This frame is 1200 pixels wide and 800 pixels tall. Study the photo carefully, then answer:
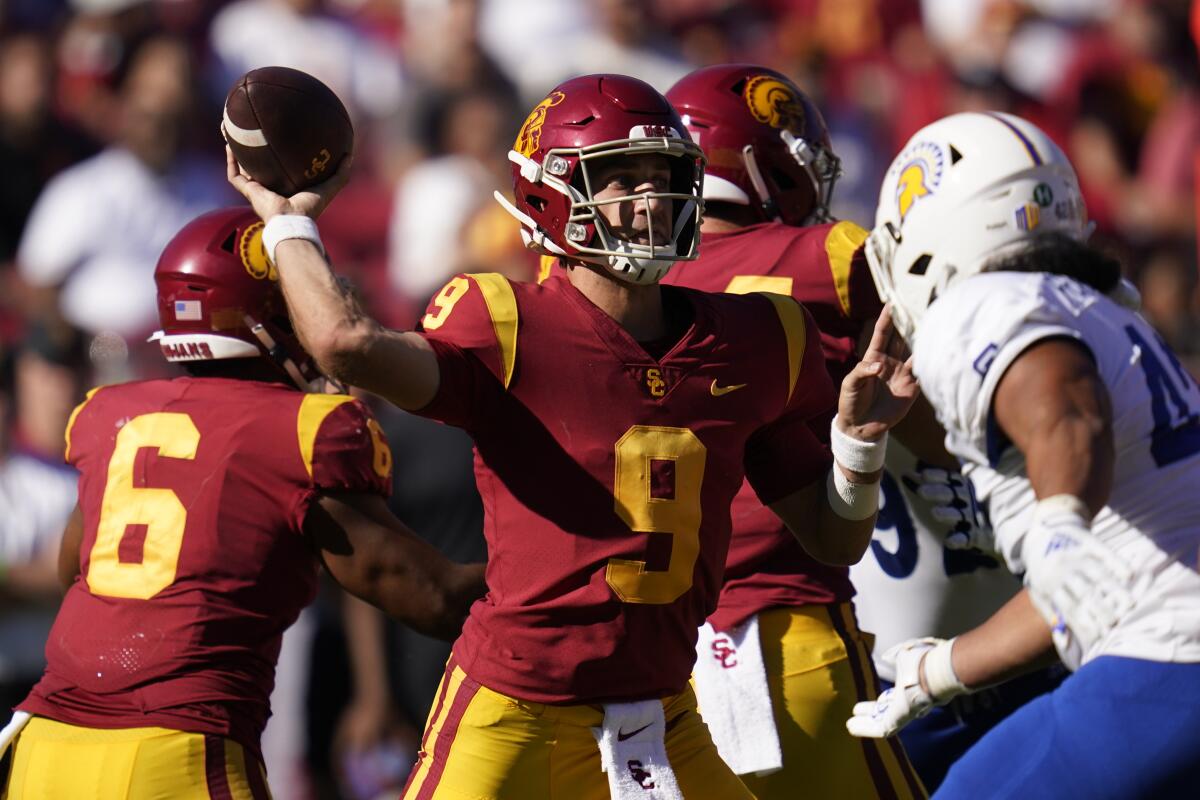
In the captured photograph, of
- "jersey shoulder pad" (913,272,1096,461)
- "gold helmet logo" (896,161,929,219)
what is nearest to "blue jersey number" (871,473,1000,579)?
"gold helmet logo" (896,161,929,219)

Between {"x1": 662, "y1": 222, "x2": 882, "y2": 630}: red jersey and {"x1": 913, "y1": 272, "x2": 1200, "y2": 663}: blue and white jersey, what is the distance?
42.3 inches

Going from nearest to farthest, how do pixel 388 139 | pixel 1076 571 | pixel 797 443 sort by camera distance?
1. pixel 1076 571
2. pixel 797 443
3. pixel 388 139

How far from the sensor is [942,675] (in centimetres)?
345

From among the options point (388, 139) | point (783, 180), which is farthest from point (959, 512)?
point (388, 139)

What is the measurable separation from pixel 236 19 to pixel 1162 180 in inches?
210

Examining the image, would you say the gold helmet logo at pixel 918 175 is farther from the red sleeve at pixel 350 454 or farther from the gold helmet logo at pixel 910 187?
the red sleeve at pixel 350 454

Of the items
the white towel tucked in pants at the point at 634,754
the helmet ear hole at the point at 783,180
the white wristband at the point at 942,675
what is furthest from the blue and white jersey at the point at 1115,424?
the helmet ear hole at the point at 783,180

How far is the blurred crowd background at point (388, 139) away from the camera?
7.44m

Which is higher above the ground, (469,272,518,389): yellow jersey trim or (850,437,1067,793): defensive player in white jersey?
(469,272,518,389): yellow jersey trim

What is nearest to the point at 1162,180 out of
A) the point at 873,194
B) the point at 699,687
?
the point at 873,194

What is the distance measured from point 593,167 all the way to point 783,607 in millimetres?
1209

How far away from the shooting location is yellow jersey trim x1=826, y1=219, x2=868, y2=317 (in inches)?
167

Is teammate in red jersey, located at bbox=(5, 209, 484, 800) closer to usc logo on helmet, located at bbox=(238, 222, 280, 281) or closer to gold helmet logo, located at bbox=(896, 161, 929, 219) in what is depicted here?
usc logo on helmet, located at bbox=(238, 222, 280, 281)

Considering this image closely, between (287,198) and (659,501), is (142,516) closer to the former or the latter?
(287,198)
